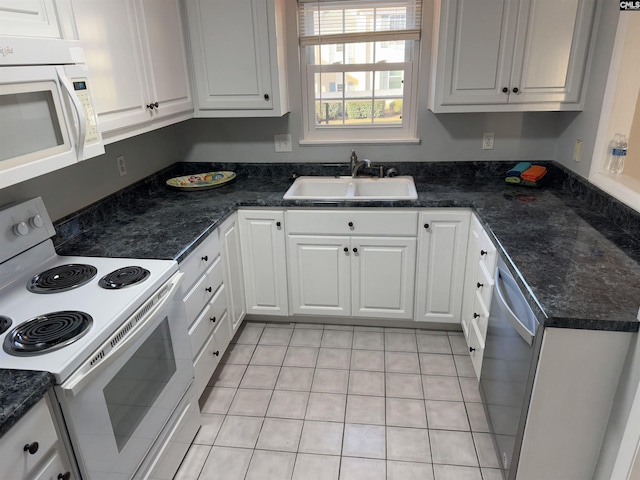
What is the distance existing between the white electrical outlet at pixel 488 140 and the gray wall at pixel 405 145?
2 cm

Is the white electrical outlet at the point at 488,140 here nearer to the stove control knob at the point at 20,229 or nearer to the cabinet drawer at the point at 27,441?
the stove control knob at the point at 20,229

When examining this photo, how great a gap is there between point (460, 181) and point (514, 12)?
0.95 meters

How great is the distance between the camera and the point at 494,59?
91.4 inches

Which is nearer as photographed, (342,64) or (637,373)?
(637,373)

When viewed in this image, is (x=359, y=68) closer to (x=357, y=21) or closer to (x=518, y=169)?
(x=357, y=21)

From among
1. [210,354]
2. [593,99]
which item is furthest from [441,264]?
[210,354]

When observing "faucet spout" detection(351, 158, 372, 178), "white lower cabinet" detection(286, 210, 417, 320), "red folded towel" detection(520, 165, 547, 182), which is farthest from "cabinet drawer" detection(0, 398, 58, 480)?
"red folded towel" detection(520, 165, 547, 182)

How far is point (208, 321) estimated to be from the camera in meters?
2.18

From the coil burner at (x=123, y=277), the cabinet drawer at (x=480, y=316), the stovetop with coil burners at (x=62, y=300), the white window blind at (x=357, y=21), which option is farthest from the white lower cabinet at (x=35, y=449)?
the white window blind at (x=357, y=21)

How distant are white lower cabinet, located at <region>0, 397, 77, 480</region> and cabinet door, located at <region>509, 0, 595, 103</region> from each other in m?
2.47

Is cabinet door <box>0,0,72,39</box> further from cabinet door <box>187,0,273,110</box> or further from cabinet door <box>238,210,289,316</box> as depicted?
cabinet door <box>238,210,289,316</box>

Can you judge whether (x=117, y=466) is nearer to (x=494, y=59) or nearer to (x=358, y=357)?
(x=358, y=357)

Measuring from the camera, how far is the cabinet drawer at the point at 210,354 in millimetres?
2074

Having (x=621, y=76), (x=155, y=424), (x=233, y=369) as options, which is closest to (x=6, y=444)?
(x=155, y=424)
